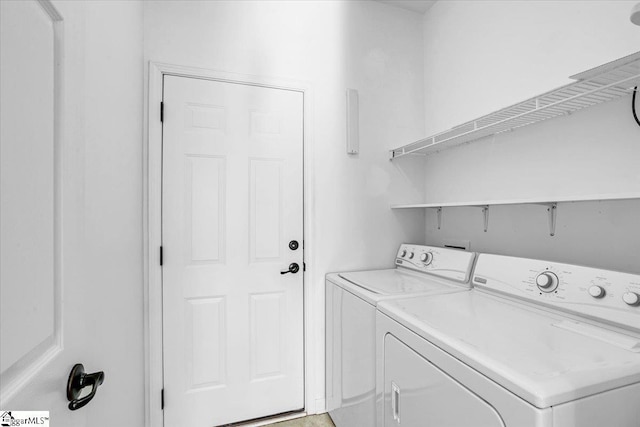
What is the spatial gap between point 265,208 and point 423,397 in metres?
1.33

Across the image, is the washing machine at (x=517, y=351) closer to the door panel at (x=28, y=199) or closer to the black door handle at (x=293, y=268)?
the black door handle at (x=293, y=268)

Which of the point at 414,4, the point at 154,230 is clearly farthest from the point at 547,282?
the point at 414,4

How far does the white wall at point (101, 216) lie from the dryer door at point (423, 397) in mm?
955

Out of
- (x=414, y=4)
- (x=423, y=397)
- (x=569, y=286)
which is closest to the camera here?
(x=423, y=397)

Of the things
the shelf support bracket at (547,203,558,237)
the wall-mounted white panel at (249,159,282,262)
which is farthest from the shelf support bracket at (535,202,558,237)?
the wall-mounted white panel at (249,159,282,262)

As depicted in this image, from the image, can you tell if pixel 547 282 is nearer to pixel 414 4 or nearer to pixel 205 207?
pixel 205 207

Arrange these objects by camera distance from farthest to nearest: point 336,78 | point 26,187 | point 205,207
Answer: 1. point 336,78
2. point 205,207
3. point 26,187

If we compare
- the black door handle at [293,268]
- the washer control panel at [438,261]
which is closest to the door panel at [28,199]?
the black door handle at [293,268]

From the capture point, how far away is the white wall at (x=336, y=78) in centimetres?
177

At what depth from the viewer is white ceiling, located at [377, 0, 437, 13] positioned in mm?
2135

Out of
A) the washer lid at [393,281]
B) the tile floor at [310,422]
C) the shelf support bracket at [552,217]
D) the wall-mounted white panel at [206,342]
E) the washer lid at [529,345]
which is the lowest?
the tile floor at [310,422]

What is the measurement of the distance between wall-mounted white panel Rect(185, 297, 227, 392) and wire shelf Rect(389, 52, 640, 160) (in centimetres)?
172

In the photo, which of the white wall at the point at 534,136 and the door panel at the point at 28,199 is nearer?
the door panel at the point at 28,199

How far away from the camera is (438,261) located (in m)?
1.75
